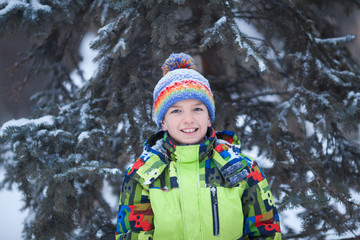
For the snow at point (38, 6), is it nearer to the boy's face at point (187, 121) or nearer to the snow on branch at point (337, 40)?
the boy's face at point (187, 121)

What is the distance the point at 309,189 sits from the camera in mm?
2615

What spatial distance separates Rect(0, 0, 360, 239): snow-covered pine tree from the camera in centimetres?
262

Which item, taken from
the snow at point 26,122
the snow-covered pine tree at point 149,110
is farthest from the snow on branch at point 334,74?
the snow at point 26,122

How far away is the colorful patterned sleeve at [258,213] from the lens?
6.44 ft

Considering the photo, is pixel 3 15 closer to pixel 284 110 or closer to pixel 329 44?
pixel 284 110

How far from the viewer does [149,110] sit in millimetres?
3164

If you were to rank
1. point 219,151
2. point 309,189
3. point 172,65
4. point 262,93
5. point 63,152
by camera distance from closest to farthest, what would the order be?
point 219,151 < point 172,65 < point 309,189 < point 63,152 < point 262,93

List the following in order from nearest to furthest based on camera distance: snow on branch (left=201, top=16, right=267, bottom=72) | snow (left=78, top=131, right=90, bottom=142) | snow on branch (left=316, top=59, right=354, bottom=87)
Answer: snow on branch (left=201, top=16, right=267, bottom=72)
snow (left=78, top=131, right=90, bottom=142)
snow on branch (left=316, top=59, right=354, bottom=87)

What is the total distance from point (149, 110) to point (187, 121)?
1150 mm

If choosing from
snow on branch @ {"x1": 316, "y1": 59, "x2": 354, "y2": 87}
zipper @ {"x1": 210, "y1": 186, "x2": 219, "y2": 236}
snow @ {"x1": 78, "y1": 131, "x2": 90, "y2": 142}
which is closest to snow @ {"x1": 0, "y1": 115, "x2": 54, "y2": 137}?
snow @ {"x1": 78, "y1": 131, "x2": 90, "y2": 142}

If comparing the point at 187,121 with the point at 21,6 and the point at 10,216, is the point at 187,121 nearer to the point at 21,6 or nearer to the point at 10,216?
the point at 21,6

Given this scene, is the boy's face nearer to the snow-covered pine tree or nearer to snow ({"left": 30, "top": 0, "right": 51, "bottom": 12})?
the snow-covered pine tree

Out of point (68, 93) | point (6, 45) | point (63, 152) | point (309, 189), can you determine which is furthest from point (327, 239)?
point (6, 45)

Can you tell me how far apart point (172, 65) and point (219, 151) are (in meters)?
0.76
